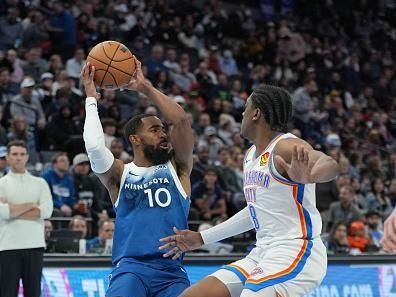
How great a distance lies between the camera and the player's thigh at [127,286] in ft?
19.6

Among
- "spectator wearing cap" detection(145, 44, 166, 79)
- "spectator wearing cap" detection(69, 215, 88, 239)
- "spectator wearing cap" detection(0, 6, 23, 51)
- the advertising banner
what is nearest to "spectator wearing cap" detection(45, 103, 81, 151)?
"spectator wearing cap" detection(69, 215, 88, 239)

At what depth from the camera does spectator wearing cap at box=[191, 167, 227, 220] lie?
42.6 ft

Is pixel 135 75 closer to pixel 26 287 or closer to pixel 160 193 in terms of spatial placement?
pixel 160 193

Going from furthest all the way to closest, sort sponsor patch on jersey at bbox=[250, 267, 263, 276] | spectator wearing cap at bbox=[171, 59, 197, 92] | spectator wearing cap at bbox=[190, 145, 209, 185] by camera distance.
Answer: spectator wearing cap at bbox=[171, 59, 197, 92] < spectator wearing cap at bbox=[190, 145, 209, 185] < sponsor patch on jersey at bbox=[250, 267, 263, 276]

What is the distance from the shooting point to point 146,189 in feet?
20.8

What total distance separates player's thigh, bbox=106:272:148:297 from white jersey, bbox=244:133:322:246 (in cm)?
90

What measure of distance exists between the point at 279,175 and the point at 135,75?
1.45 m

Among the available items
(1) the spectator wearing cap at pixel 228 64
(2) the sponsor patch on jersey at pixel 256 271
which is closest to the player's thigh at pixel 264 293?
(2) the sponsor patch on jersey at pixel 256 271

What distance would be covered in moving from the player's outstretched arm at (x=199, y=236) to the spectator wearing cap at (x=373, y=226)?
22.4 feet

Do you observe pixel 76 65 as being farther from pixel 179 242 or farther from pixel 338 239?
pixel 179 242

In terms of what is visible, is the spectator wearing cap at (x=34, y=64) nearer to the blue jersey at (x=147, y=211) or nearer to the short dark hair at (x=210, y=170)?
the short dark hair at (x=210, y=170)

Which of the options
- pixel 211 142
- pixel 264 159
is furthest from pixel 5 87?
pixel 264 159

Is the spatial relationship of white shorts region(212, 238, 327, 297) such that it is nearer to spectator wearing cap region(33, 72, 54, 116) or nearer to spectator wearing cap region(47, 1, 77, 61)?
spectator wearing cap region(33, 72, 54, 116)

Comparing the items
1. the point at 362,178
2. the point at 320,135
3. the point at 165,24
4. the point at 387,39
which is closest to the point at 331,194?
the point at 362,178
